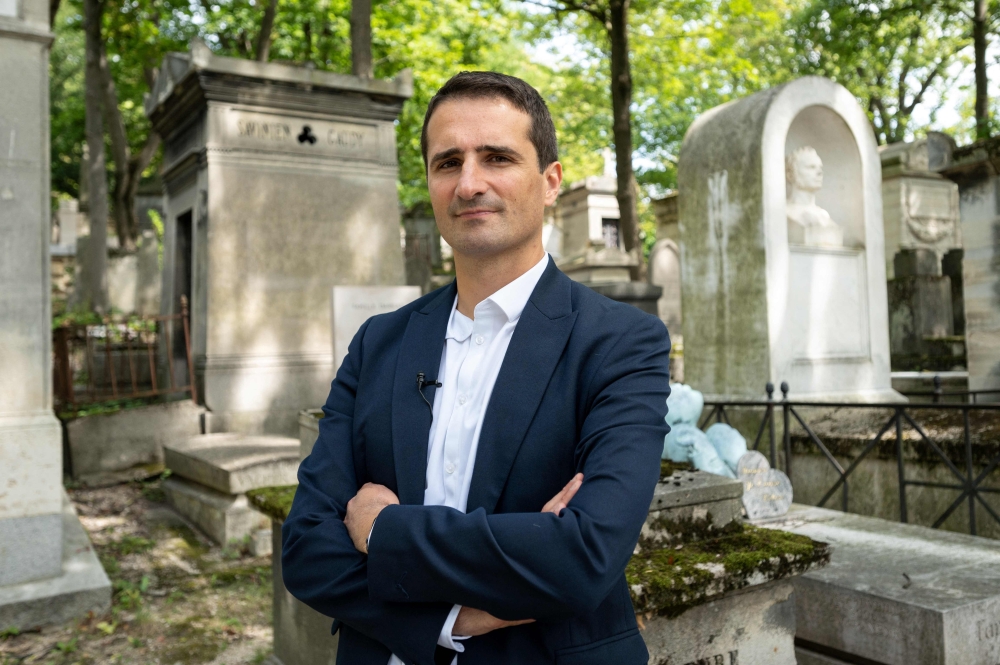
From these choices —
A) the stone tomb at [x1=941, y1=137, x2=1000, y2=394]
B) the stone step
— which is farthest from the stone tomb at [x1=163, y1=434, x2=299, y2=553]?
the stone tomb at [x1=941, y1=137, x2=1000, y2=394]

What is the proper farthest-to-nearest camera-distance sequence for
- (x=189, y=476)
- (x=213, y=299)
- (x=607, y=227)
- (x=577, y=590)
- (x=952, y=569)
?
(x=607, y=227)
(x=213, y=299)
(x=189, y=476)
(x=952, y=569)
(x=577, y=590)

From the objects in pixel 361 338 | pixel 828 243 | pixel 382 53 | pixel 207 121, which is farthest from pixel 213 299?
pixel 382 53

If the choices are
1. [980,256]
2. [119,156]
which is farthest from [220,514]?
[119,156]

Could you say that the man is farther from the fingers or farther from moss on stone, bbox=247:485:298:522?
moss on stone, bbox=247:485:298:522

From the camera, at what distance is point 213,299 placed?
841cm

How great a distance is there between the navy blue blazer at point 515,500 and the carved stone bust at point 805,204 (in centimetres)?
618

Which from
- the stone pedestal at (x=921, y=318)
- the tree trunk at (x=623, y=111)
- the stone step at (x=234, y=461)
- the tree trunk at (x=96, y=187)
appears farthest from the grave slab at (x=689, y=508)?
the tree trunk at (x=96, y=187)

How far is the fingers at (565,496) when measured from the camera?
4.75ft

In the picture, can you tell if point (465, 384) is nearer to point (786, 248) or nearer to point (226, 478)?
point (226, 478)

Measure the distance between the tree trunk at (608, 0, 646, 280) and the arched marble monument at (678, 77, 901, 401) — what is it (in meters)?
5.01

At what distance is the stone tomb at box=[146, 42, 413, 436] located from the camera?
27.7 ft

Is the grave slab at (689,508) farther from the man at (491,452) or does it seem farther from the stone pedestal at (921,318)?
the stone pedestal at (921,318)

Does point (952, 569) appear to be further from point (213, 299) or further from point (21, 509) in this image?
point (213, 299)

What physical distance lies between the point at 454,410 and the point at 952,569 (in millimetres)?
2644
